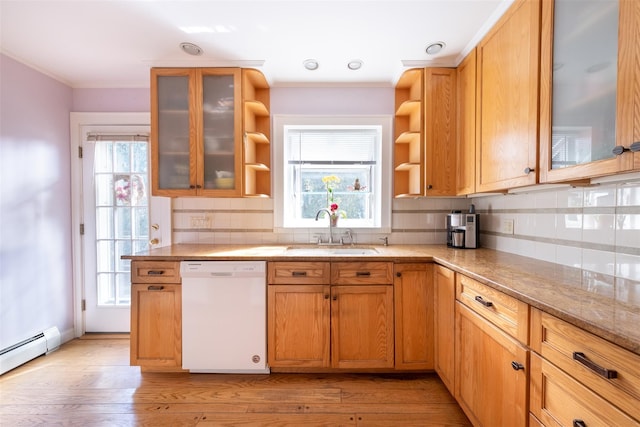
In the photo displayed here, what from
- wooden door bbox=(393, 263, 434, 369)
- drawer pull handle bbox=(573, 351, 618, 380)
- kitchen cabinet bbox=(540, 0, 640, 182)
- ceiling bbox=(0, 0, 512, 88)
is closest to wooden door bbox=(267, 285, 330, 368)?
wooden door bbox=(393, 263, 434, 369)

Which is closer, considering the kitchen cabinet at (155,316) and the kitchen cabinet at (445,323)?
the kitchen cabinet at (445,323)

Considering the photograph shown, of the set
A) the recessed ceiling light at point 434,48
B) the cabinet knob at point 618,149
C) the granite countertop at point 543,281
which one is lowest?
the granite countertop at point 543,281

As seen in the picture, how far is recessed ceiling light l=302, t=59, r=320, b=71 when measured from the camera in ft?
7.20

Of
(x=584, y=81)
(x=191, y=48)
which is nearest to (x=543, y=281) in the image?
(x=584, y=81)

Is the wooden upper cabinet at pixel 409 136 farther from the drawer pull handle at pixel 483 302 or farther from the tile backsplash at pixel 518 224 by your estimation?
the drawer pull handle at pixel 483 302

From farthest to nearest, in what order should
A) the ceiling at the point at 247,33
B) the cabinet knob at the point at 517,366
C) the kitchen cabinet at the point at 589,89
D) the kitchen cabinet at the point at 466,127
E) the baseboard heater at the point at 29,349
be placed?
the baseboard heater at the point at 29,349, the kitchen cabinet at the point at 466,127, the ceiling at the point at 247,33, the cabinet knob at the point at 517,366, the kitchen cabinet at the point at 589,89

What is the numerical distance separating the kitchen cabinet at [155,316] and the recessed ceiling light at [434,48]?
2449mm

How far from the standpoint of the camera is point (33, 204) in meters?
2.29

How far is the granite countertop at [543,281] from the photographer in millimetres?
788

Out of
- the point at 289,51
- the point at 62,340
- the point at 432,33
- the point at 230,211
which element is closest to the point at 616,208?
the point at 432,33

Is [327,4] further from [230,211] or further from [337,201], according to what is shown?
[230,211]

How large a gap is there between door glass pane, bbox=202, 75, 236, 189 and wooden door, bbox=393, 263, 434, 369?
159 centimetres

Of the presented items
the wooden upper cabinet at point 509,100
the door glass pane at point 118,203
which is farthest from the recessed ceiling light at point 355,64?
the door glass pane at point 118,203

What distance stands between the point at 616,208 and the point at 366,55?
1780 mm
